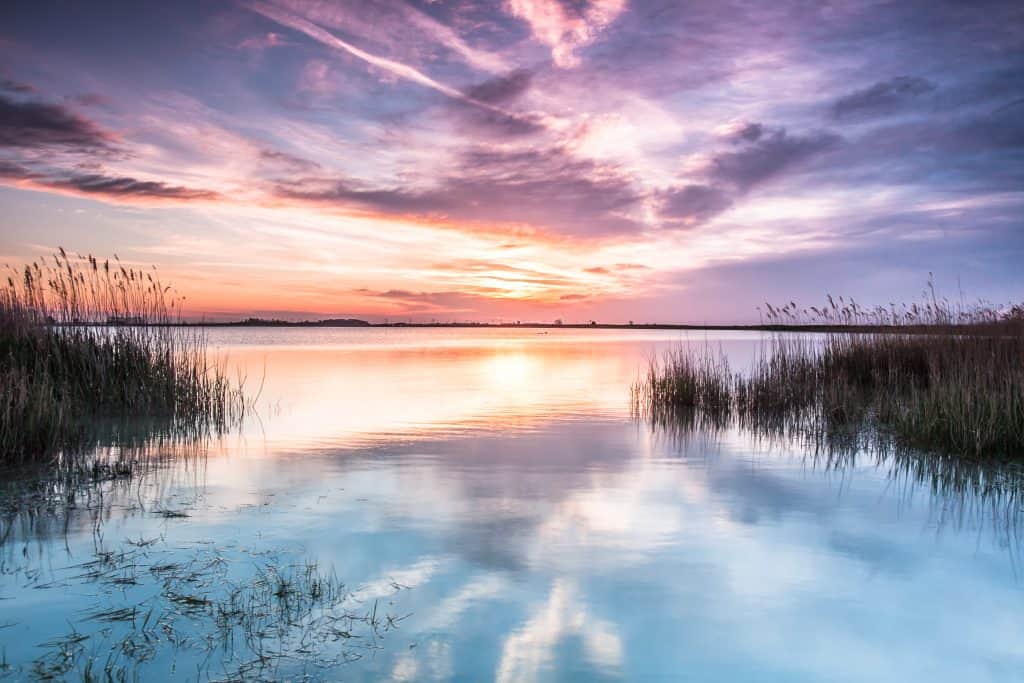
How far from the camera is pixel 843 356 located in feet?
56.2

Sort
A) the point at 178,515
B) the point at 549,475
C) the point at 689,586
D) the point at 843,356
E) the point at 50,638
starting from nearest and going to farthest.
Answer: the point at 50,638
the point at 689,586
the point at 178,515
the point at 549,475
the point at 843,356

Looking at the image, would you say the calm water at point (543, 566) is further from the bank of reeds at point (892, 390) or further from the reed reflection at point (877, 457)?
the bank of reeds at point (892, 390)

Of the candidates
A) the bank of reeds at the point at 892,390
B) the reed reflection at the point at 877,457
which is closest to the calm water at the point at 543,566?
the reed reflection at the point at 877,457

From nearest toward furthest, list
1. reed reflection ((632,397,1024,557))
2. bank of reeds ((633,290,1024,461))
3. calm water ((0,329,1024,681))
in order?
1. calm water ((0,329,1024,681))
2. reed reflection ((632,397,1024,557))
3. bank of reeds ((633,290,1024,461))

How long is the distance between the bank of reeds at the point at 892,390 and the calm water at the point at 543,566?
5.38 feet

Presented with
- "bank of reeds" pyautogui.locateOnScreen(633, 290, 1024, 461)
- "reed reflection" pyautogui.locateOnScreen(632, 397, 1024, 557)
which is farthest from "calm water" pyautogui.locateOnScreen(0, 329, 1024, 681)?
"bank of reeds" pyautogui.locateOnScreen(633, 290, 1024, 461)

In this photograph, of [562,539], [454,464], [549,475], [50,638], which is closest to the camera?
[50,638]

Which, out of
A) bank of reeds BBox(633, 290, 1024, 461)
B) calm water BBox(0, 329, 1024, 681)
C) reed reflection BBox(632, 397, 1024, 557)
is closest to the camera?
calm water BBox(0, 329, 1024, 681)

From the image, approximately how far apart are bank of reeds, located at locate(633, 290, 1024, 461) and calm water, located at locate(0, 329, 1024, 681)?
5.38 feet

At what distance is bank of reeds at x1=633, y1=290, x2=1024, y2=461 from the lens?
373 inches

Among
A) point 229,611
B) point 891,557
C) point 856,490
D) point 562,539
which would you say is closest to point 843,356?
point 856,490

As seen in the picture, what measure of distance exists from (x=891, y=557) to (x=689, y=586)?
80.3 inches

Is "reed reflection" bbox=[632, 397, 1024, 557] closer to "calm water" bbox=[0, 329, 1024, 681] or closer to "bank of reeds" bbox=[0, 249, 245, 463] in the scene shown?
"calm water" bbox=[0, 329, 1024, 681]

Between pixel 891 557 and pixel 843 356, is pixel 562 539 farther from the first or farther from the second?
pixel 843 356
